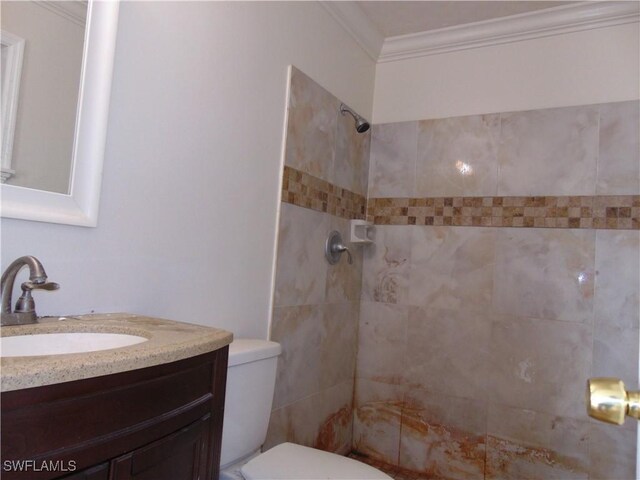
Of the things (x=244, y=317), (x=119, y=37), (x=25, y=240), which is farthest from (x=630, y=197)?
(x=25, y=240)

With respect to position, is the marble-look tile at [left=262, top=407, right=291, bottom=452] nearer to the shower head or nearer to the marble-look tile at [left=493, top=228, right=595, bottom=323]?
the marble-look tile at [left=493, top=228, right=595, bottom=323]

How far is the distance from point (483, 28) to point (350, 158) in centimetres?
98

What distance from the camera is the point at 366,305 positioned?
2590mm

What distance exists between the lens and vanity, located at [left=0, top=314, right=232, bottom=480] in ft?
2.05

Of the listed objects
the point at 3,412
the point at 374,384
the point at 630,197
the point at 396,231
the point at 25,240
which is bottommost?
the point at 374,384

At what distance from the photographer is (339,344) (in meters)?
2.38

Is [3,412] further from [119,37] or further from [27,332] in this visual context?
[119,37]

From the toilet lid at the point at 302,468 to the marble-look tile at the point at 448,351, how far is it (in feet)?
3.36

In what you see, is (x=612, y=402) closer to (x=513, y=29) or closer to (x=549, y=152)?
(x=549, y=152)

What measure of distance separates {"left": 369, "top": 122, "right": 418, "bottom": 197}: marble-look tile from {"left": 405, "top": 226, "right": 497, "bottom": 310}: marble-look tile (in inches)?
10.8

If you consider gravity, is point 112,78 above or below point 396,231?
above

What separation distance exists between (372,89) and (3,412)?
2.48 m

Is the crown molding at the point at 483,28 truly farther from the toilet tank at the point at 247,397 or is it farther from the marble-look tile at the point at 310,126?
the toilet tank at the point at 247,397

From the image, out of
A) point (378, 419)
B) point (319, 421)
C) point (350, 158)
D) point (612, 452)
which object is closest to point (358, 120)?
point (350, 158)
